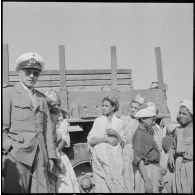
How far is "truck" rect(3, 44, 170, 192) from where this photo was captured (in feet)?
19.0

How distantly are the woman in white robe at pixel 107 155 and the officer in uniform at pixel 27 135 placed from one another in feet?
2.29

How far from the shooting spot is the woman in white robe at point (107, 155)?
14.4 feet

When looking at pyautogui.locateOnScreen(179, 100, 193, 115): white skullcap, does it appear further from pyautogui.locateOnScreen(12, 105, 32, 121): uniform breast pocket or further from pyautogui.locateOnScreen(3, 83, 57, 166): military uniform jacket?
pyautogui.locateOnScreen(12, 105, 32, 121): uniform breast pocket

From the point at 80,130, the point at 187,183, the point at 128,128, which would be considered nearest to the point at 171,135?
the point at 128,128

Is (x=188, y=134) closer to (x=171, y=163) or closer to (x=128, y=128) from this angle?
(x=171, y=163)

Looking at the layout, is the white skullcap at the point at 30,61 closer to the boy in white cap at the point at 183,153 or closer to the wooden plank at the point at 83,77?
the boy in white cap at the point at 183,153

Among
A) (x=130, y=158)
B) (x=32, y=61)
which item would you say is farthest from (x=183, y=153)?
(x=32, y=61)

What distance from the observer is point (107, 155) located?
14.5ft

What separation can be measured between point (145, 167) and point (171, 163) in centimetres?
31

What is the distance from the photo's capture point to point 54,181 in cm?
405

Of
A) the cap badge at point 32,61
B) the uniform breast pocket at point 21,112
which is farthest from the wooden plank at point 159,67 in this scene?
the uniform breast pocket at point 21,112

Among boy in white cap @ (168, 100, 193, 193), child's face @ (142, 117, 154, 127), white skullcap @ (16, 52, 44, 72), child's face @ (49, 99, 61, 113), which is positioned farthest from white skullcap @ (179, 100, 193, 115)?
white skullcap @ (16, 52, 44, 72)

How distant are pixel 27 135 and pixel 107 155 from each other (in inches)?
43.0

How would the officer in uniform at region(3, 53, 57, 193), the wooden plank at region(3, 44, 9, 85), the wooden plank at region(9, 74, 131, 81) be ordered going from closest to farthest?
the officer in uniform at region(3, 53, 57, 193), the wooden plank at region(3, 44, 9, 85), the wooden plank at region(9, 74, 131, 81)
